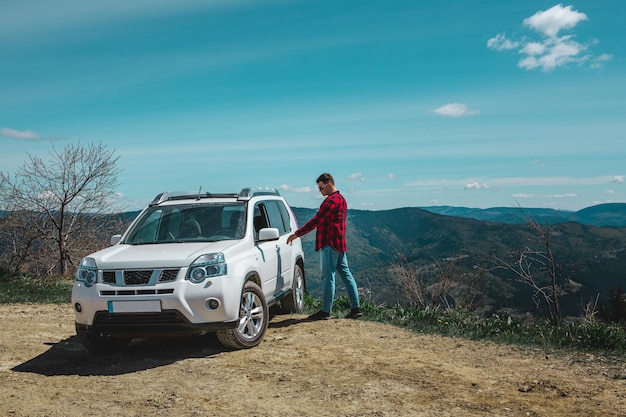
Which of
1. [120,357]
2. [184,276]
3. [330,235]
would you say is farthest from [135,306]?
[330,235]

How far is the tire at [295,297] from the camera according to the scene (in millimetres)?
9523

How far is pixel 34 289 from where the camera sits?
1334 centimetres

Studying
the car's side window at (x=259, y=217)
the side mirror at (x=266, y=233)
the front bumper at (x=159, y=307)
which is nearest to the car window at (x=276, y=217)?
the car's side window at (x=259, y=217)

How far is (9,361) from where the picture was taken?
6.89m

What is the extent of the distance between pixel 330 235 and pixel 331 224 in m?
0.17

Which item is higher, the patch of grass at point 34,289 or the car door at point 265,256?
the car door at point 265,256

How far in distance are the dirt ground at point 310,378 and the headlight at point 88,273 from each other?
38.0 inches

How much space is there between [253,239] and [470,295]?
44.2ft

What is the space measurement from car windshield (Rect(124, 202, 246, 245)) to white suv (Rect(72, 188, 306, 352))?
1 cm

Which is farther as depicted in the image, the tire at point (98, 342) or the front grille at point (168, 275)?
the tire at point (98, 342)

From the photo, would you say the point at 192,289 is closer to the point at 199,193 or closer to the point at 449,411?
the point at 199,193

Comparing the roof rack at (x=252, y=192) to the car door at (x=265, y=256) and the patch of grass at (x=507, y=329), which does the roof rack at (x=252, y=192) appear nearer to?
the car door at (x=265, y=256)

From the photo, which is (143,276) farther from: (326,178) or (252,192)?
(326,178)

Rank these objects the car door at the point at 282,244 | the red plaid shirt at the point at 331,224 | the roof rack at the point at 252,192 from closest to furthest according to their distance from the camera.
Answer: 1. the roof rack at the point at 252,192
2. the car door at the point at 282,244
3. the red plaid shirt at the point at 331,224
